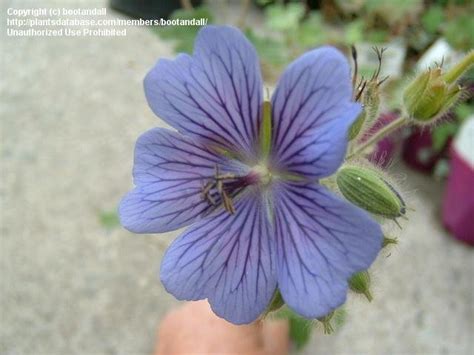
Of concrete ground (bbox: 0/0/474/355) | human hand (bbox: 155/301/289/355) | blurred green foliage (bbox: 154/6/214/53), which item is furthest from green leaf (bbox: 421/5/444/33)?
human hand (bbox: 155/301/289/355)

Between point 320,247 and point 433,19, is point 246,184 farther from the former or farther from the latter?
point 433,19

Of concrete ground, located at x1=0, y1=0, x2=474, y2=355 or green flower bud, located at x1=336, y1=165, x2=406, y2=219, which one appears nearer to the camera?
green flower bud, located at x1=336, y1=165, x2=406, y2=219

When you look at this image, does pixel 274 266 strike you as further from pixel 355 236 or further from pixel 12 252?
pixel 12 252

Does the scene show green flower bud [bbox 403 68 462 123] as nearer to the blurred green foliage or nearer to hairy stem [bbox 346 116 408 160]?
hairy stem [bbox 346 116 408 160]

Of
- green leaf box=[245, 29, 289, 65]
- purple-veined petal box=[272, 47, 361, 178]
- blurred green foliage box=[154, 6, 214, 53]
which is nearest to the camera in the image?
purple-veined petal box=[272, 47, 361, 178]

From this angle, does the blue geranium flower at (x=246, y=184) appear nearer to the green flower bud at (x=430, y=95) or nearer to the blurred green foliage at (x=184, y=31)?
the green flower bud at (x=430, y=95)

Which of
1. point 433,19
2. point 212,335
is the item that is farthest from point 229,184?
point 433,19
